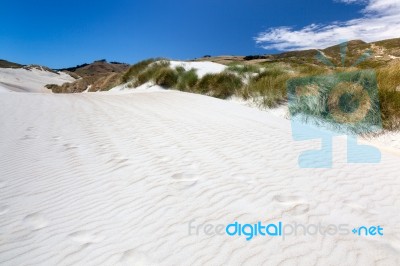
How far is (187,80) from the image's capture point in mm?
15266

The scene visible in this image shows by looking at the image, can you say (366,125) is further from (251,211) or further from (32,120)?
(32,120)

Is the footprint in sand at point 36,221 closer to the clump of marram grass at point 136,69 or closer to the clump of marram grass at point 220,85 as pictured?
the clump of marram grass at point 220,85

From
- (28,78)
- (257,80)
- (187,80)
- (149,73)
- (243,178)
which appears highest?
(28,78)

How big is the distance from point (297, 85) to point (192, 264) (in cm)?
821

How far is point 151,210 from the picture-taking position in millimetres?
3047

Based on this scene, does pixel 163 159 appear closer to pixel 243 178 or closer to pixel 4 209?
pixel 243 178

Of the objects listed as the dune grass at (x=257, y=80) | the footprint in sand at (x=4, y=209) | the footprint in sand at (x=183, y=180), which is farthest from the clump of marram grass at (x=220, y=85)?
the footprint in sand at (x=4, y=209)

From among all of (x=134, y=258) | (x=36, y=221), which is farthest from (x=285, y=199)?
(x=36, y=221)

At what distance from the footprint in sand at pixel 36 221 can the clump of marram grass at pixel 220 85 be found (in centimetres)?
1038

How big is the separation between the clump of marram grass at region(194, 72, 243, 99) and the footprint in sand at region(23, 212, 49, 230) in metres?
10.4

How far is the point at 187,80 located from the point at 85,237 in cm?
1311

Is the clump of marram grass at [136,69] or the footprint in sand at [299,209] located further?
the clump of marram grass at [136,69]

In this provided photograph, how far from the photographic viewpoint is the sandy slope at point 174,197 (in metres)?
2.40

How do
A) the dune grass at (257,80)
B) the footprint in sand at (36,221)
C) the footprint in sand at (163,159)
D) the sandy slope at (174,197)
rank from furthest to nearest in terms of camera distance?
1. the dune grass at (257,80)
2. the footprint in sand at (163,159)
3. the footprint in sand at (36,221)
4. the sandy slope at (174,197)
